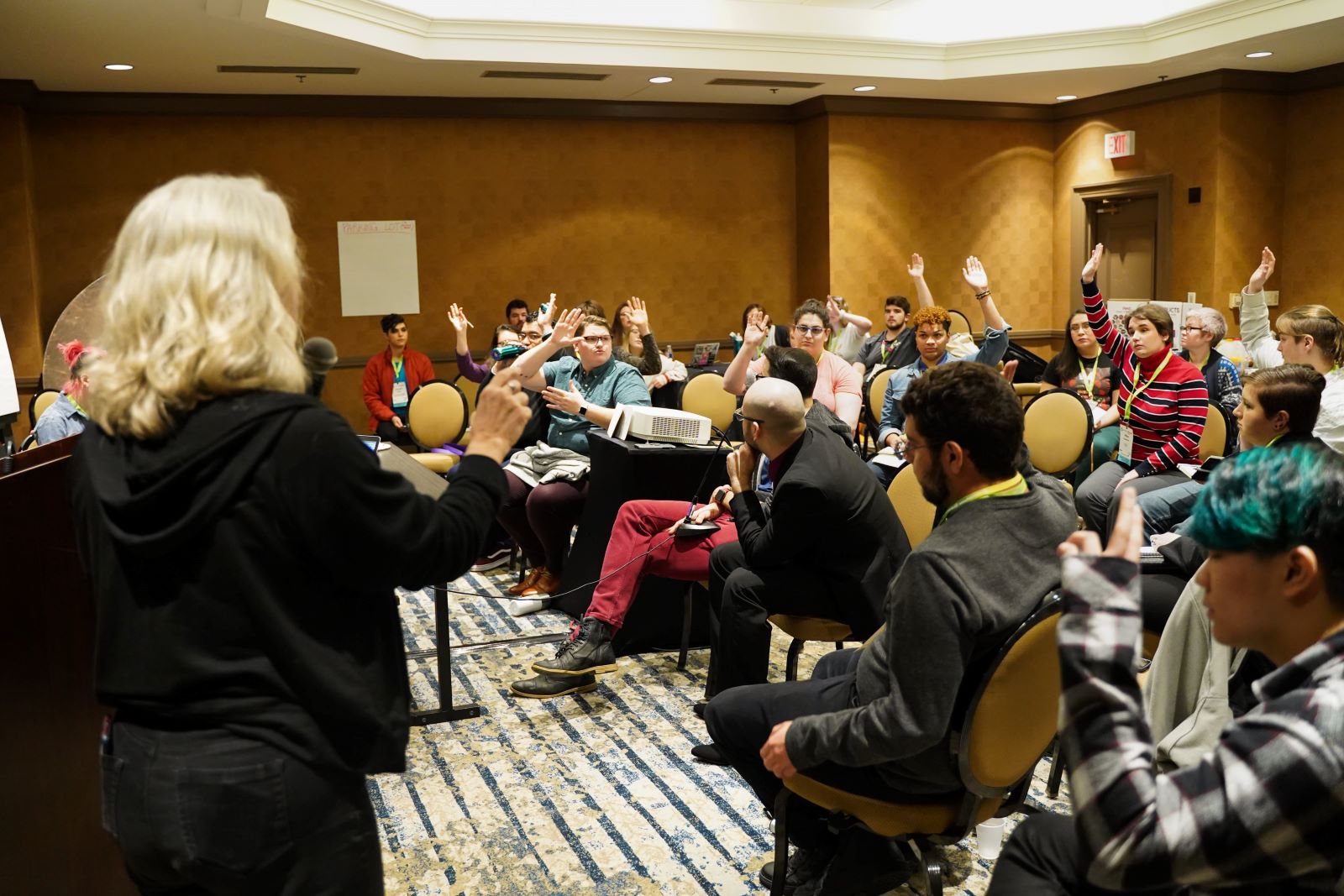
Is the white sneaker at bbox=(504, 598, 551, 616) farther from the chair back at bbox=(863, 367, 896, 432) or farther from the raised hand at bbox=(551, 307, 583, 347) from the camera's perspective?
the chair back at bbox=(863, 367, 896, 432)

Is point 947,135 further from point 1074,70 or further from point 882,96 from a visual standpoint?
point 1074,70

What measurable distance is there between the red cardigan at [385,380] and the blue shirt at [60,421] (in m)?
4.05

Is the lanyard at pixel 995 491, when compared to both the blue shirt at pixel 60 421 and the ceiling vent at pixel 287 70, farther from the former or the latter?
the ceiling vent at pixel 287 70

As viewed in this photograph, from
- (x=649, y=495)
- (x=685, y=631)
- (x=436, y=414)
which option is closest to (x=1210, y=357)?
(x=649, y=495)

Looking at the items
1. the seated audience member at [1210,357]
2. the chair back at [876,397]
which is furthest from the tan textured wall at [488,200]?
the seated audience member at [1210,357]

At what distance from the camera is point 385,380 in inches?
328

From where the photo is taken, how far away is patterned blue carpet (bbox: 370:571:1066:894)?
9.15ft

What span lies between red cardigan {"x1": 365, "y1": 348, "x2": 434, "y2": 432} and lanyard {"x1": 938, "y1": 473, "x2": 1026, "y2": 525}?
6287mm

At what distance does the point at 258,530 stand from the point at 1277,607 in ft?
3.67

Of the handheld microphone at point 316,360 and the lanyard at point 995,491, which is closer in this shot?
the handheld microphone at point 316,360

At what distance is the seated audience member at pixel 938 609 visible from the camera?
6.61ft

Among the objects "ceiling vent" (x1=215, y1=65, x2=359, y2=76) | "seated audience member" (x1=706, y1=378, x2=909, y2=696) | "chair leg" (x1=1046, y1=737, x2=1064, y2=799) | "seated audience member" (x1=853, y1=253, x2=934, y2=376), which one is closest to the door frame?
"seated audience member" (x1=853, y1=253, x2=934, y2=376)

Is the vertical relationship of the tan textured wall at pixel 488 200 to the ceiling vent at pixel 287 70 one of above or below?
below

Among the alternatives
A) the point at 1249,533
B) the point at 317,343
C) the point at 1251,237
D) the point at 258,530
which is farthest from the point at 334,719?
the point at 1251,237
